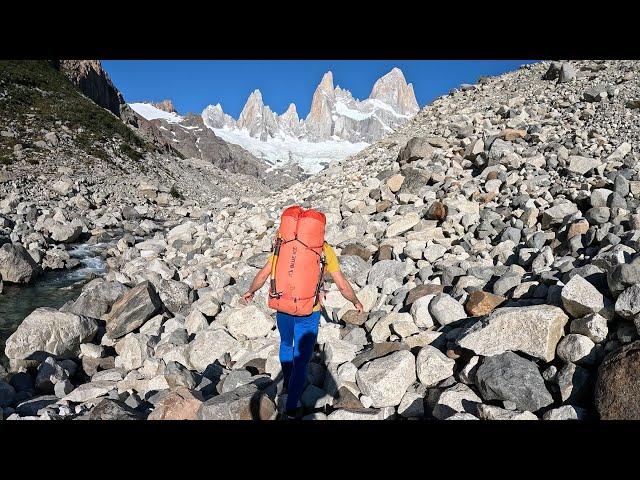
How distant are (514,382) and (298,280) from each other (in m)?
2.50

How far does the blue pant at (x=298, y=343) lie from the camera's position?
192 inches

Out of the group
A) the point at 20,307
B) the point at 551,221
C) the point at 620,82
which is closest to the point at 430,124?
the point at 620,82

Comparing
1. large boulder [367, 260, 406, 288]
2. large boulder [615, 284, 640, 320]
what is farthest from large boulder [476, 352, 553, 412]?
large boulder [367, 260, 406, 288]

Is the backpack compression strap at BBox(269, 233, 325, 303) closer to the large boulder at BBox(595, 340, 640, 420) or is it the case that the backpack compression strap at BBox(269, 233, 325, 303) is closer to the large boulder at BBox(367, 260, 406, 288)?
the large boulder at BBox(595, 340, 640, 420)

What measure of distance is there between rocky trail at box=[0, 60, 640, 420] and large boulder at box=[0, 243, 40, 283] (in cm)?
5

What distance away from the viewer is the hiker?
15.4 feet

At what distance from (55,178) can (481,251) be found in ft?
106

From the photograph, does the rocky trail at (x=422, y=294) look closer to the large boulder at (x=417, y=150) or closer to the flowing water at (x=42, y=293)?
the large boulder at (x=417, y=150)

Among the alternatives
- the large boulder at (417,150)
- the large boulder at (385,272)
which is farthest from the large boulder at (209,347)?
the large boulder at (417,150)

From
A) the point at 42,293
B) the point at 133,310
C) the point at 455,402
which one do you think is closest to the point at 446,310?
the point at 455,402

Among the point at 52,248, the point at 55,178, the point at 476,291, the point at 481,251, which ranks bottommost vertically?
the point at 476,291

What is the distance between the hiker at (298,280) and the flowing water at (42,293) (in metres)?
6.08

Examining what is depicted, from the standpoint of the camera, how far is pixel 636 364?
354 cm
